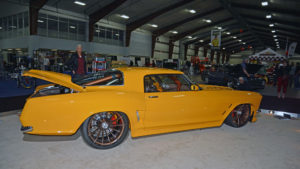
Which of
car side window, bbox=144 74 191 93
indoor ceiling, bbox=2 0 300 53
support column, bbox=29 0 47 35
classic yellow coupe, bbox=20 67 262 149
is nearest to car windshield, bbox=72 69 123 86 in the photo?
classic yellow coupe, bbox=20 67 262 149

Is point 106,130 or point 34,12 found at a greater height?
point 34,12

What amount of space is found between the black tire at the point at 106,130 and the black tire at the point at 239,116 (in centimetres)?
217

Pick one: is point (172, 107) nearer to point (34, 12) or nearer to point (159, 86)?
point (159, 86)

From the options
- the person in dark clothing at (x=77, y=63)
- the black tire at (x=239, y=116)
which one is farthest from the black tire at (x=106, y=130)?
the person in dark clothing at (x=77, y=63)

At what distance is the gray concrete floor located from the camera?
2336 millimetres

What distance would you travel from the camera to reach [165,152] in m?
2.67

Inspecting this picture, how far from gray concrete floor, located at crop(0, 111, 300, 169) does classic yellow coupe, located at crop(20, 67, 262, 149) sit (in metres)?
0.21

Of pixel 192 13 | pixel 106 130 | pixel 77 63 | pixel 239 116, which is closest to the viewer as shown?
pixel 106 130

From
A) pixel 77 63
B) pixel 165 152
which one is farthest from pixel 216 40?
pixel 165 152

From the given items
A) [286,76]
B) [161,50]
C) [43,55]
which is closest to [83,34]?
[43,55]

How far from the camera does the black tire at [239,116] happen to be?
3.75 meters

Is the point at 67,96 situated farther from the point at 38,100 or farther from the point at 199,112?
the point at 199,112

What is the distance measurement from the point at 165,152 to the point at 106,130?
90cm

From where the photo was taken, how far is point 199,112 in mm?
3205
